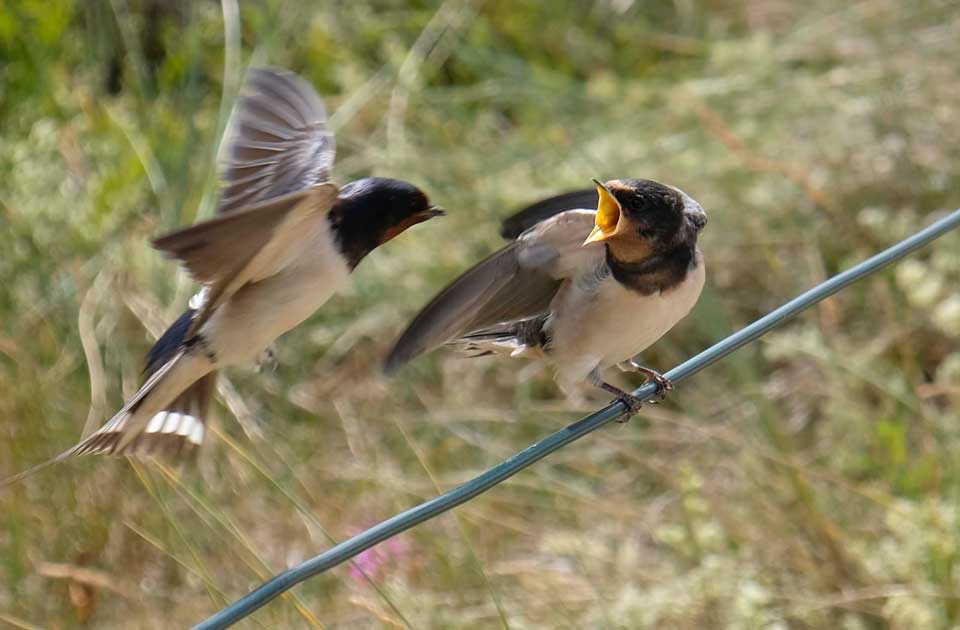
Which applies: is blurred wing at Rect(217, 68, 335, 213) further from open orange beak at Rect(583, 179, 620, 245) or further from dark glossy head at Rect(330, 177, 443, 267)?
open orange beak at Rect(583, 179, 620, 245)

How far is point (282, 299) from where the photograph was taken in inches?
96.0

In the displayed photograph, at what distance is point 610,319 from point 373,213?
451mm

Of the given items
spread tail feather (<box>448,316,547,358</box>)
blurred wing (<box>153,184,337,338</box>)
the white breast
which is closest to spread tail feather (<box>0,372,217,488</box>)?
the white breast

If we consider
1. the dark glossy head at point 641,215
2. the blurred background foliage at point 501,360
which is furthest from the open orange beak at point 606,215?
the blurred background foliage at point 501,360

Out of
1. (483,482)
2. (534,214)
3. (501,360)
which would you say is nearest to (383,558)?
(534,214)

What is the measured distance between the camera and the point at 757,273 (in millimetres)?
4672

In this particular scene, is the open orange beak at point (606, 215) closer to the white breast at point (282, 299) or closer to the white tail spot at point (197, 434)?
the white breast at point (282, 299)

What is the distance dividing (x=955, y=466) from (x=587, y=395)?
1.21 m

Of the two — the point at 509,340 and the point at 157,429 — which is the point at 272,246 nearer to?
the point at 509,340

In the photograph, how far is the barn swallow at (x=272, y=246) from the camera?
2.43 m

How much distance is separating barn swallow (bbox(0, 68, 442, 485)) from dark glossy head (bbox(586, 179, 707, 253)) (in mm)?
360

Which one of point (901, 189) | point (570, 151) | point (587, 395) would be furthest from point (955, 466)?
point (570, 151)

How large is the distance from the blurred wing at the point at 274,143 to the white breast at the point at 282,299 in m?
0.11

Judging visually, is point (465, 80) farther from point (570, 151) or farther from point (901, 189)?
point (901, 189)
